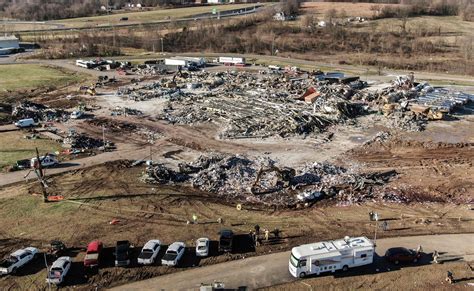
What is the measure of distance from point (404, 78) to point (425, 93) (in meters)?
7.14

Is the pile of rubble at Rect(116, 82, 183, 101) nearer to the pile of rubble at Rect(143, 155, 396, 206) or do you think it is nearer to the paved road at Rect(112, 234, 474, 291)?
the pile of rubble at Rect(143, 155, 396, 206)

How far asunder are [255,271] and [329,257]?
204 inches

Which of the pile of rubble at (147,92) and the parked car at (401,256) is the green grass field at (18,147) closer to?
the pile of rubble at (147,92)

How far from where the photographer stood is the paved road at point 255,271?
29.5 metres

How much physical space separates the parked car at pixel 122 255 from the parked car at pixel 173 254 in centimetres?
251

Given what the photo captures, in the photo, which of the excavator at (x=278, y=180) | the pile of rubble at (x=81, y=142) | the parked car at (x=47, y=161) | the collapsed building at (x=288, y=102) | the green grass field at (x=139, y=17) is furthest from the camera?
the green grass field at (x=139, y=17)

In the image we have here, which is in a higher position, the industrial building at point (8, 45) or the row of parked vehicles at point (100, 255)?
the industrial building at point (8, 45)

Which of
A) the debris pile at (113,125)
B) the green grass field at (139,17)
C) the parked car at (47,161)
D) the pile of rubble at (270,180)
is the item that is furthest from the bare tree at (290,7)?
the parked car at (47,161)

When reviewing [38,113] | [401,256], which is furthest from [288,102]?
[401,256]

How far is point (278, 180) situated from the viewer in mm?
44062

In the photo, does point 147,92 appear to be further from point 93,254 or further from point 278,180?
point 93,254

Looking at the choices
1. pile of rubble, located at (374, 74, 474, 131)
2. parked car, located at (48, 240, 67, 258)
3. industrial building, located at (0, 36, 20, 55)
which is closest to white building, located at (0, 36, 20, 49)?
industrial building, located at (0, 36, 20, 55)

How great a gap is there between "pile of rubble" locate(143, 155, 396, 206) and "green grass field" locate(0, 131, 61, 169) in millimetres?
15948

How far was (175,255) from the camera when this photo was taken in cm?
3158
